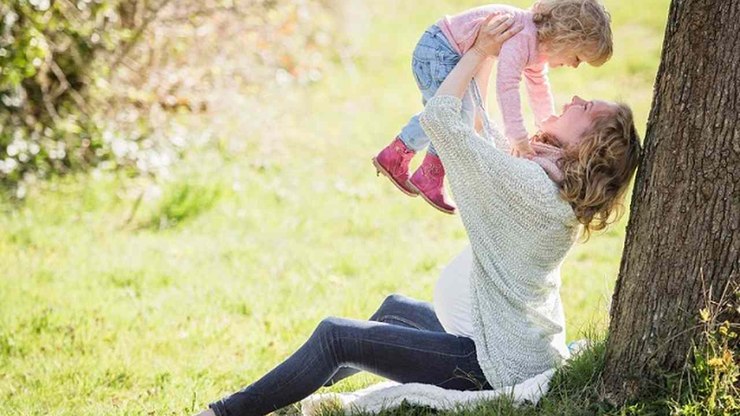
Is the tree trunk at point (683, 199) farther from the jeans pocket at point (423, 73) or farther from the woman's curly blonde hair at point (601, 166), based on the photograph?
the jeans pocket at point (423, 73)

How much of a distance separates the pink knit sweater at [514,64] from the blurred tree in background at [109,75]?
3674mm

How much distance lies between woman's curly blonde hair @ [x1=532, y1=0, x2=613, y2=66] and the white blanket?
1122 mm

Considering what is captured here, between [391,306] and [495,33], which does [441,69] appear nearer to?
[495,33]

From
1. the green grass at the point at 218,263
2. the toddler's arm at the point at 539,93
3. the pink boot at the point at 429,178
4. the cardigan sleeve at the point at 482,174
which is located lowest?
the green grass at the point at 218,263

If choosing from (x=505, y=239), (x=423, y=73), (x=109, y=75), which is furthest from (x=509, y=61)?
(x=109, y=75)

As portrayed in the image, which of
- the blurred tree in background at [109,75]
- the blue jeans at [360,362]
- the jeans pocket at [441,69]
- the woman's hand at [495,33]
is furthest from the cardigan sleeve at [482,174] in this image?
the blurred tree in background at [109,75]

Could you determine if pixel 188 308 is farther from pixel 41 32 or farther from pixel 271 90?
pixel 271 90

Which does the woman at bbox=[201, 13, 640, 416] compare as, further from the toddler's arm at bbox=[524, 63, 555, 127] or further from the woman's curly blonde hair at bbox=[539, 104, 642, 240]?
the toddler's arm at bbox=[524, 63, 555, 127]

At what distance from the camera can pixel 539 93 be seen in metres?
3.69

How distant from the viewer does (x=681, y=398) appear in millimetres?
3156

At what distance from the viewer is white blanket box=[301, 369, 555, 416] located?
3.38 metres

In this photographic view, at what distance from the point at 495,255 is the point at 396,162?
692 mm

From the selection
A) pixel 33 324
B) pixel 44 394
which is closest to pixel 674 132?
pixel 44 394

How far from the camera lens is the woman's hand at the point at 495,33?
11.3ft
